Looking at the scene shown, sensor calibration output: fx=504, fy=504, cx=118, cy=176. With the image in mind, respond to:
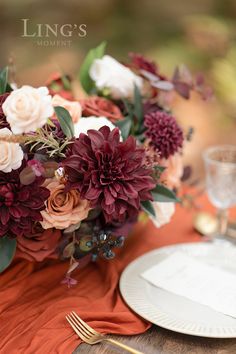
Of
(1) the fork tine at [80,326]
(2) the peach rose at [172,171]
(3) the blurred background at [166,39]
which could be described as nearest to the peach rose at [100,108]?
(2) the peach rose at [172,171]

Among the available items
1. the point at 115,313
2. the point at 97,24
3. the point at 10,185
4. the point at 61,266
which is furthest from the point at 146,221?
the point at 97,24

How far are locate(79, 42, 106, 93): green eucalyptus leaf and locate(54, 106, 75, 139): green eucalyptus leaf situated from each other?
0.31 metres

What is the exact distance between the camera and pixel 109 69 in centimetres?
110

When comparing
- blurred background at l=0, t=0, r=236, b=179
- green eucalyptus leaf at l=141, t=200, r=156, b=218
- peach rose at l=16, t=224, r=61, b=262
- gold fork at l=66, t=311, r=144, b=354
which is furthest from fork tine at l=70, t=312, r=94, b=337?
blurred background at l=0, t=0, r=236, b=179

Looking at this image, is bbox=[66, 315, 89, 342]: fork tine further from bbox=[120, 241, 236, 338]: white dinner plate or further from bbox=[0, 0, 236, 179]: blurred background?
bbox=[0, 0, 236, 179]: blurred background

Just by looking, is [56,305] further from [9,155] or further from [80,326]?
[9,155]

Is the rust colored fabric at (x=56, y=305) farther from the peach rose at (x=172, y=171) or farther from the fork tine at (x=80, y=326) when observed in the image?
the peach rose at (x=172, y=171)

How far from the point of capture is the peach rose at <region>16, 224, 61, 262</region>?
0.88 meters

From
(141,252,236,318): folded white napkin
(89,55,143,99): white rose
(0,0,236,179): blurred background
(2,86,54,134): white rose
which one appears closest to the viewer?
(2,86,54,134): white rose

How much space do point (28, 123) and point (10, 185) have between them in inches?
4.0

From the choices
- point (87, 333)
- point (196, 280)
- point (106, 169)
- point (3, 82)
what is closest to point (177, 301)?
point (196, 280)

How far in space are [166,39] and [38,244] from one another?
88.9 inches

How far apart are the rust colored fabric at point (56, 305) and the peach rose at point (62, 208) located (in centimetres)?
15

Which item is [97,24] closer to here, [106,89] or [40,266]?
[106,89]
